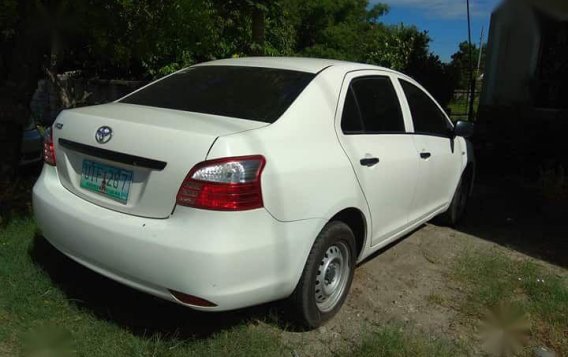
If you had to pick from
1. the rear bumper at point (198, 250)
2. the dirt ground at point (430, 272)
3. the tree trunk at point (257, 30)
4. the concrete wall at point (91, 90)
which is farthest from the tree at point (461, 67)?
the rear bumper at point (198, 250)

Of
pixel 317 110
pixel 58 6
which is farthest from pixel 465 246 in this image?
pixel 58 6

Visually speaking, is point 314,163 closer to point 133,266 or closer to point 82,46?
point 133,266

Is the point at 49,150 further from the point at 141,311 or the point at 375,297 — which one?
the point at 375,297

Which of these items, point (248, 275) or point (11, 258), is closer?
point (248, 275)

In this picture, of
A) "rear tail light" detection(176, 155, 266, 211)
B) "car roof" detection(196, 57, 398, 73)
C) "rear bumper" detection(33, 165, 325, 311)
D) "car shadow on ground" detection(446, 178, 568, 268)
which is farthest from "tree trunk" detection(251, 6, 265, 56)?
"rear tail light" detection(176, 155, 266, 211)

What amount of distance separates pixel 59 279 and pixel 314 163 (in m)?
1.85

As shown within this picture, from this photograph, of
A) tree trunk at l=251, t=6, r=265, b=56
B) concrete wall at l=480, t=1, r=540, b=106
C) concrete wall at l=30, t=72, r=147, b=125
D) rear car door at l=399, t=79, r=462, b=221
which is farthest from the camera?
concrete wall at l=30, t=72, r=147, b=125

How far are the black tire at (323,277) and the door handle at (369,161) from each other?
0.40 metres

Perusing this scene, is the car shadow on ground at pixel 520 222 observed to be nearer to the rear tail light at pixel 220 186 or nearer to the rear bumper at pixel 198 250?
the rear bumper at pixel 198 250

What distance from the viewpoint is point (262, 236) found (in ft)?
8.50

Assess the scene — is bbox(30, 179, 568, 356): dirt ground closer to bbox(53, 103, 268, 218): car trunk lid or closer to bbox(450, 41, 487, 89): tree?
bbox(53, 103, 268, 218): car trunk lid

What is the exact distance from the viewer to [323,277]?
3.13 meters

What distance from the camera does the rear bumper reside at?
2482 millimetres

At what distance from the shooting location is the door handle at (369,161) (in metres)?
3.28
